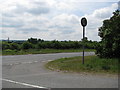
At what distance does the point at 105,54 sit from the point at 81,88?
8.36 m

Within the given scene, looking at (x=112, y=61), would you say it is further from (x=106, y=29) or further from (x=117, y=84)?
(x=117, y=84)

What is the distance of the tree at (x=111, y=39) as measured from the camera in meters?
14.2

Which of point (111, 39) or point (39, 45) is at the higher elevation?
point (111, 39)

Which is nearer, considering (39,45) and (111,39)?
(111,39)

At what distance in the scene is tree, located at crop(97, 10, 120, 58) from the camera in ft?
46.5

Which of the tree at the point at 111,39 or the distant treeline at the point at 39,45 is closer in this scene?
the tree at the point at 111,39

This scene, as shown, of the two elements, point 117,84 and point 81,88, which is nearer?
point 81,88

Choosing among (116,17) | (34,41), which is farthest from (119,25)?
(34,41)

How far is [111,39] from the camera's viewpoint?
1467cm

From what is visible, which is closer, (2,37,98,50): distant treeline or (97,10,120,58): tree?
(97,10,120,58): tree

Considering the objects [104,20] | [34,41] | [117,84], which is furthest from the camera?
[34,41]

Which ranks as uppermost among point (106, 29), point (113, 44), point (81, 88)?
point (106, 29)

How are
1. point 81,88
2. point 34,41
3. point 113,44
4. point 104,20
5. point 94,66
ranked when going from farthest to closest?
point 34,41 → point 104,20 → point 113,44 → point 94,66 → point 81,88

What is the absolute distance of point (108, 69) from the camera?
10820mm
